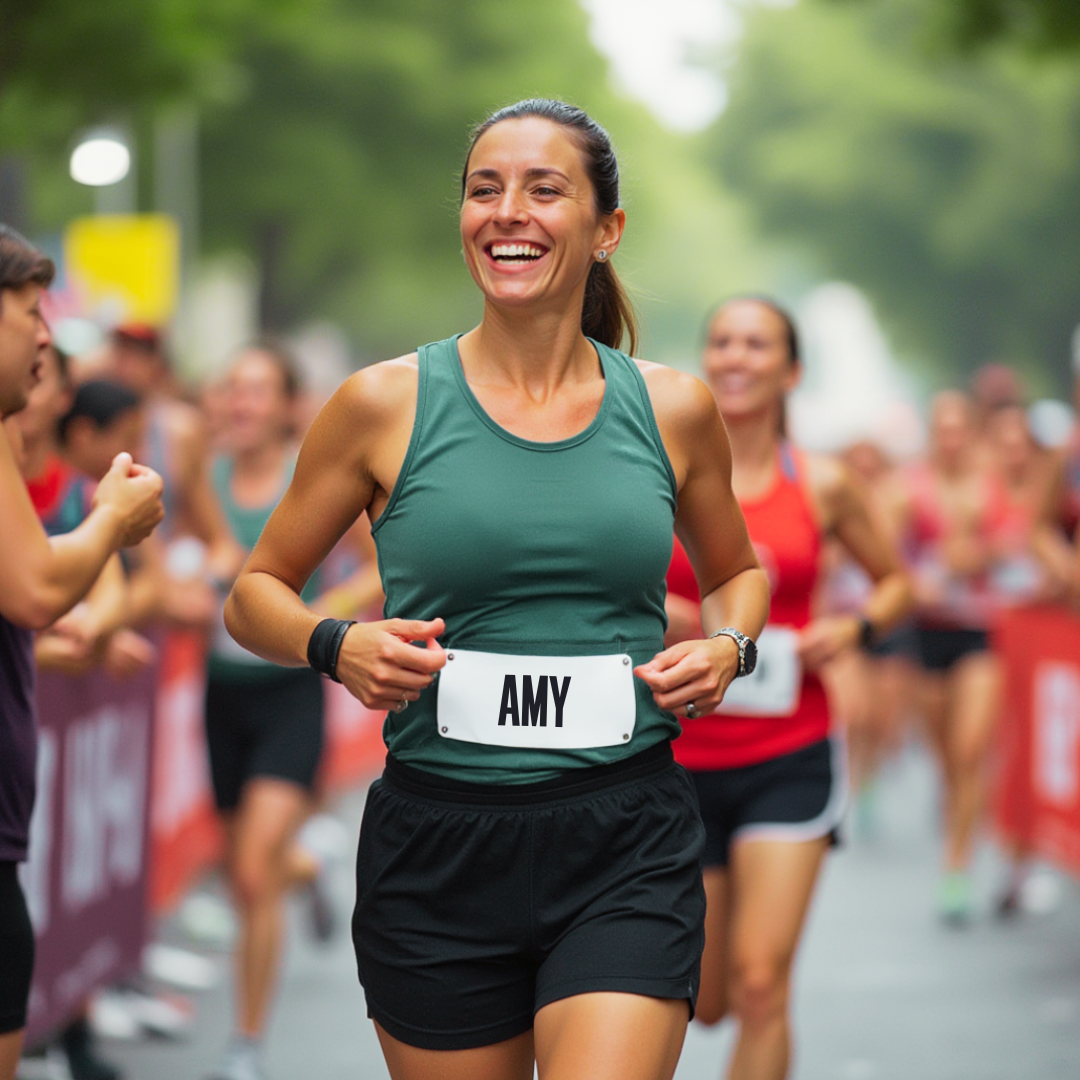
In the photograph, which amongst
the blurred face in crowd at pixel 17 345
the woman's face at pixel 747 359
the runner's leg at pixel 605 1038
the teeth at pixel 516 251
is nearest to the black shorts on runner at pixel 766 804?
the woman's face at pixel 747 359

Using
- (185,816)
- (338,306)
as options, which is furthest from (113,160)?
(338,306)

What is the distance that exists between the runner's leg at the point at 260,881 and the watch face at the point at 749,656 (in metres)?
2.98

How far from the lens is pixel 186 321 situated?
39.5 metres

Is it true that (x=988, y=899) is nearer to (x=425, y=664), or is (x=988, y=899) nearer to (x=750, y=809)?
(x=750, y=809)

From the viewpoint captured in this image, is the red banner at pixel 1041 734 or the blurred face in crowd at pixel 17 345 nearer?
the blurred face in crowd at pixel 17 345

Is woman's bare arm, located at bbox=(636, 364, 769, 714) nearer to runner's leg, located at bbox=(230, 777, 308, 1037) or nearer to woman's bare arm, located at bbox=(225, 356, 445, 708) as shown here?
woman's bare arm, located at bbox=(225, 356, 445, 708)

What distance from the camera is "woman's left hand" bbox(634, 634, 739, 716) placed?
10.2 ft

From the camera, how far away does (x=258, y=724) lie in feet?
21.4

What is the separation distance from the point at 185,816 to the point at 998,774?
387cm

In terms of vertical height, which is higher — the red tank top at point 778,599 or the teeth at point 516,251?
the teeth at point 516,251

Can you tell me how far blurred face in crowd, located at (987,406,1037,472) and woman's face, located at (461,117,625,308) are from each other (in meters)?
7.19

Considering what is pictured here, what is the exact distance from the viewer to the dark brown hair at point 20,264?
342 cm

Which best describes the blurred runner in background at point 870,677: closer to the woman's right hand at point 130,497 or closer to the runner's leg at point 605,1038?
the woman's right hand at point 130,497

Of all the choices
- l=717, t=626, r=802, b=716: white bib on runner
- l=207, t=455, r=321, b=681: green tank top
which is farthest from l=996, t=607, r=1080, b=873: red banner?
l=717, t=626, r=802, b=716: white bib on runner
